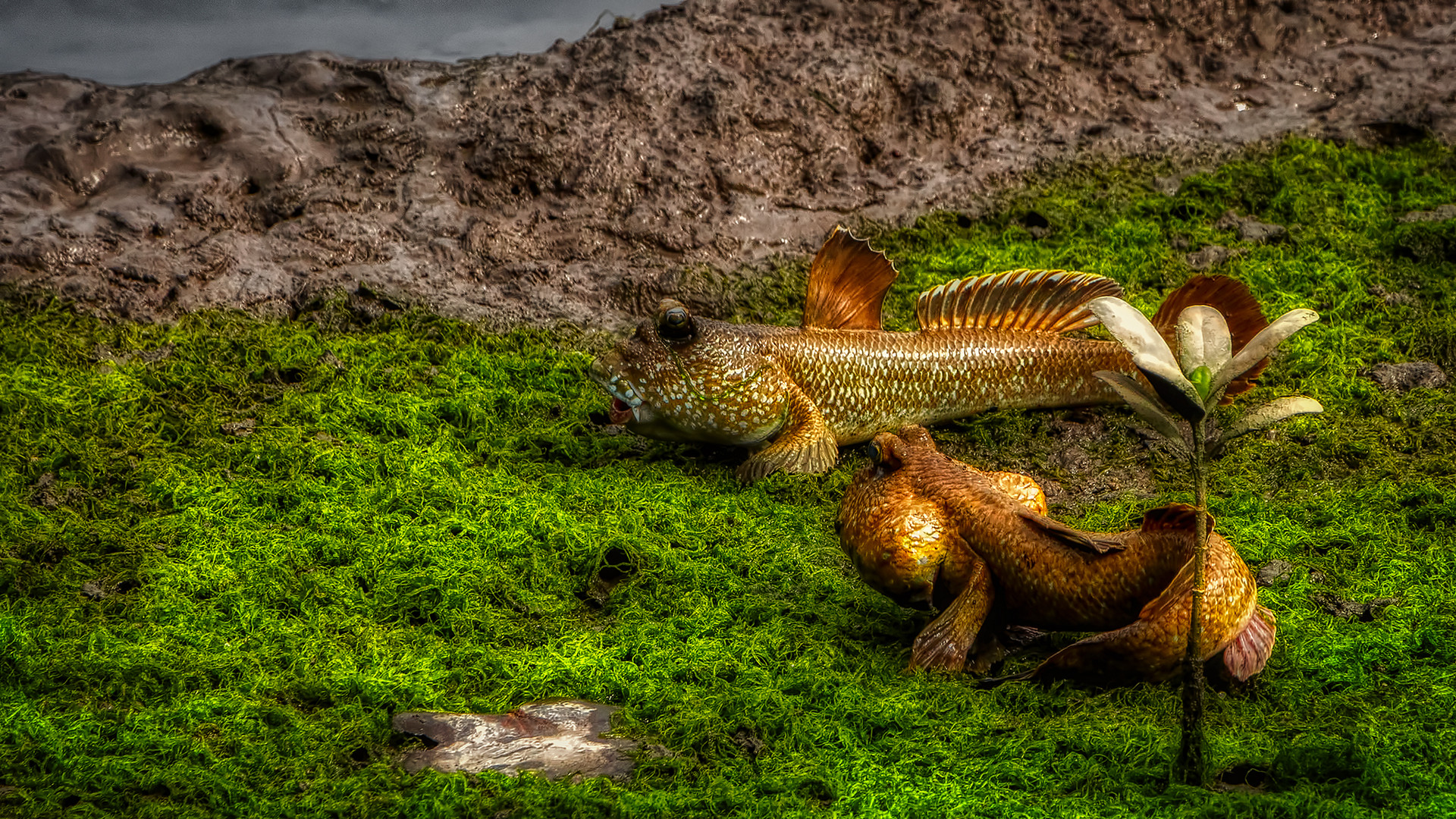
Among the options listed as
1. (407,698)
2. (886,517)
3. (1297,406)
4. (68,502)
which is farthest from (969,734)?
(68,502)

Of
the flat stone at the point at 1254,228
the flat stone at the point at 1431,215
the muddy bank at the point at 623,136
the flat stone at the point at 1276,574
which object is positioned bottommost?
the flat stone at the point at 1276,574

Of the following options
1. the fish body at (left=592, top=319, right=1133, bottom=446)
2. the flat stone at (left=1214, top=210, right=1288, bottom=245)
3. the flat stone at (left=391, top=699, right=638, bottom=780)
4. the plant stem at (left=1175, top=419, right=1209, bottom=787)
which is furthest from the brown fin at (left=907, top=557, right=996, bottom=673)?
the flat stone at (left=1214, top=210, right=1288, bottom=245)

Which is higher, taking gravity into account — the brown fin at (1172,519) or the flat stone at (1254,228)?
the flat stone at (1254,228)

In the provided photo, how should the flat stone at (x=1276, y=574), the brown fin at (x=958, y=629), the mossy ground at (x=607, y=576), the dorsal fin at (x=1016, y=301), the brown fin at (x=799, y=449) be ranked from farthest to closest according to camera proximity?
the dorsal fin at (x=1016, y=301)
the brown fin at (x=799, y=449)
the flat stone at (x=1276, y=574)
the brown fin at (x=958, y=629)
the mossy ground at (x=607, y=576)

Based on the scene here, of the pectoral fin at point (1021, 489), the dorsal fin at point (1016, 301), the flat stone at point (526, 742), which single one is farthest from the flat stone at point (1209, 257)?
the flat stone at point (526, 742)

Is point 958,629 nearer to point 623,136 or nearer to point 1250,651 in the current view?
point 1250,651

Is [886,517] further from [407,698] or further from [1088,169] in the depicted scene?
[1088,169]

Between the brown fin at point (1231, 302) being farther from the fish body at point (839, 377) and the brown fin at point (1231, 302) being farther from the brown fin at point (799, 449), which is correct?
the brown fin at point (799, 449)

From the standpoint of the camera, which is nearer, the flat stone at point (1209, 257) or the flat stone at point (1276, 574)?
the flat stone at point (1276, 574)
